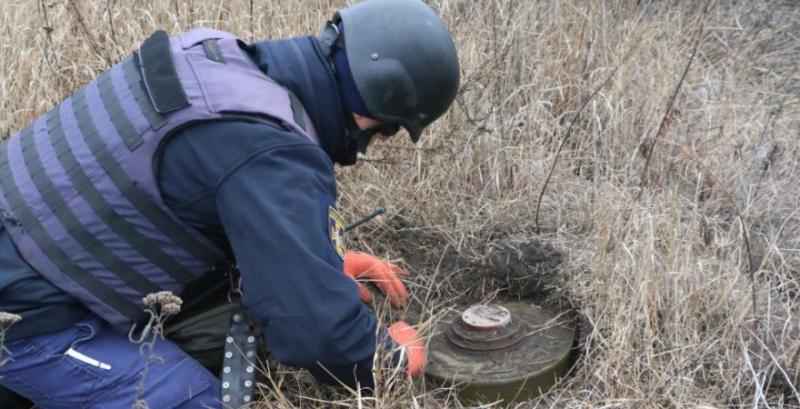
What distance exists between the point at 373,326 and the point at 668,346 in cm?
103

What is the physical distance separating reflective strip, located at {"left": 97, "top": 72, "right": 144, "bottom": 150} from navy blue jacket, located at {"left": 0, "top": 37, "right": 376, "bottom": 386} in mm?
88

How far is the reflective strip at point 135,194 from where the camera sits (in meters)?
2.27

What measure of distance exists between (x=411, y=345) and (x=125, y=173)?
1.03 metres

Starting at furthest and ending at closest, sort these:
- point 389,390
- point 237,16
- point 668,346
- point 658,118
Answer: point 237,16, point 658,118, point 668,346, point 389,390

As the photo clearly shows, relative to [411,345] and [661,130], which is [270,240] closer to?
[411,345]

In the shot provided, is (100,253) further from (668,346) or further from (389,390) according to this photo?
(668,346)

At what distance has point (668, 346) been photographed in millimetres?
2764

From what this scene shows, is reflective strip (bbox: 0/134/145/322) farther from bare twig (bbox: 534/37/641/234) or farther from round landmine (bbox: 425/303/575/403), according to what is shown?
bare twig (bbox: 534/37/641/234)

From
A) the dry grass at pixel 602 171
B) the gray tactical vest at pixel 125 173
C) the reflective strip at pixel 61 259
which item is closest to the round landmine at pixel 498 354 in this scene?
the dry grass at pixel 602 171

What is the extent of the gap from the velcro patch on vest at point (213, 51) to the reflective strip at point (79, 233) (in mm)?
558

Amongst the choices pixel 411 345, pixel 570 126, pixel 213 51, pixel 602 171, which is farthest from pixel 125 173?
pixel 602 171

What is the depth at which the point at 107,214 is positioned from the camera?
229cm

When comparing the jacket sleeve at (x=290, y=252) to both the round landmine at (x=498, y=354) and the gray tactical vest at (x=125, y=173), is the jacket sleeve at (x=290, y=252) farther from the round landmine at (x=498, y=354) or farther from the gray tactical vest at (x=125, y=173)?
the round landmine at (x=498, y=354)

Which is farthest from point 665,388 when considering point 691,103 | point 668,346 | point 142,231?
point 691,103
